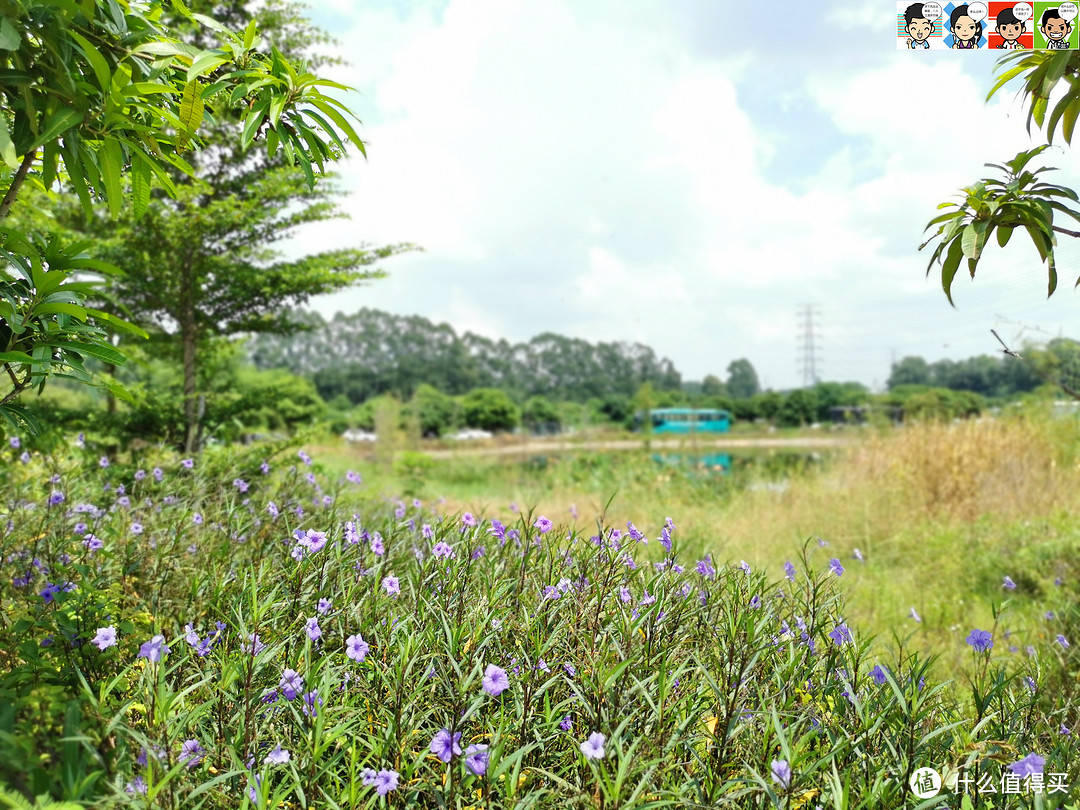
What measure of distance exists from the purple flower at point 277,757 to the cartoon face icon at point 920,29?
3.93 meters

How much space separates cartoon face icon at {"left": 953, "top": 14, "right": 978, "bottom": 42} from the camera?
9.79ft

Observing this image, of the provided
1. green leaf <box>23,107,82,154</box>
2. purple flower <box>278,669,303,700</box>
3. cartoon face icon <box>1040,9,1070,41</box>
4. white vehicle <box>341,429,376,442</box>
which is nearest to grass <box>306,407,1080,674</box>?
purple flower <box>278,669,303,700</box>

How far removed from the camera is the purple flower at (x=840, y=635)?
1.90 metres

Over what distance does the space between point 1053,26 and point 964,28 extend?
2.14ft

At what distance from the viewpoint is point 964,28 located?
3.02 m

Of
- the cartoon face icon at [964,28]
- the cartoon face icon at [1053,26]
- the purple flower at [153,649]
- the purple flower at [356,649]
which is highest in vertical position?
the cartoon face icon at [964,28]

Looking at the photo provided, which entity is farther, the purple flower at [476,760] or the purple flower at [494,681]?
the purple flower at [494,681]

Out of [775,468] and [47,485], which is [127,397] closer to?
[47,485]

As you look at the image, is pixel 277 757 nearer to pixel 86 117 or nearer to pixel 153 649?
pixel 153 649

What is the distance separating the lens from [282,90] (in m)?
1.80

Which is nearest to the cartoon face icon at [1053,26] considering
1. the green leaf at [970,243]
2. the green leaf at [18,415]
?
the green leaf at [970,243]

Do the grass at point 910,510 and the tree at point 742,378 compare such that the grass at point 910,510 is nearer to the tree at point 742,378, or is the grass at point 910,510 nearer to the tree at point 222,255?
the tree at point 222,255

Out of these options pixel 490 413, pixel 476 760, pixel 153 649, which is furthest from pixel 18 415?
pixel 490 413

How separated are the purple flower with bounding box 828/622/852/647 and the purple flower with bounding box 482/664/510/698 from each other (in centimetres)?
106
